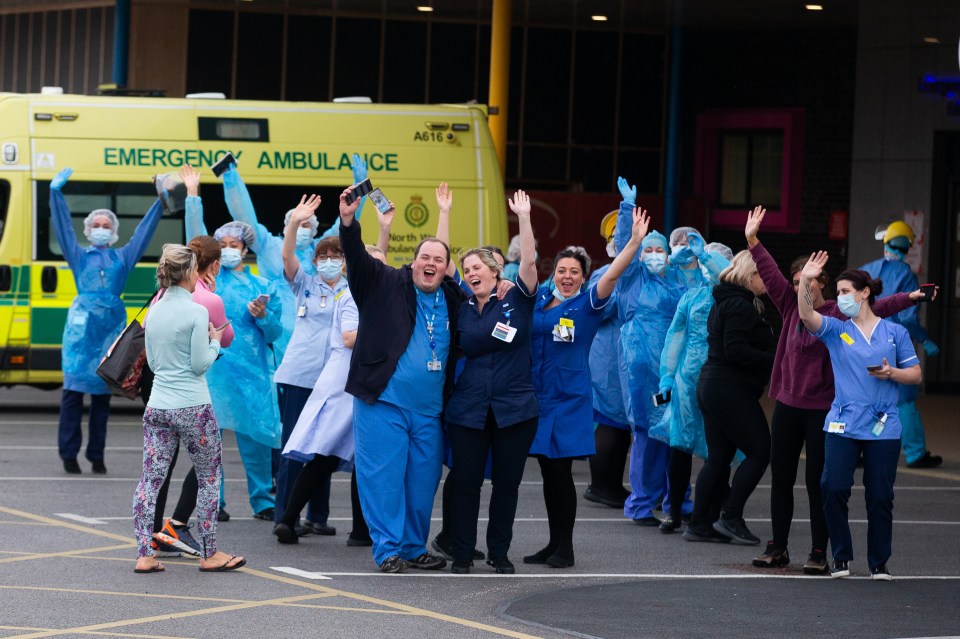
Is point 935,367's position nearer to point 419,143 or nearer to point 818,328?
point 419,143

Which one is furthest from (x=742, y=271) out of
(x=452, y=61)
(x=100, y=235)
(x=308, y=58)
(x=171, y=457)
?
(x=308, y=58)

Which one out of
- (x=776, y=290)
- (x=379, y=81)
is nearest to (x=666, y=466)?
(x=776, y=290)

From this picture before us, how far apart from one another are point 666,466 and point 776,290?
218 cm

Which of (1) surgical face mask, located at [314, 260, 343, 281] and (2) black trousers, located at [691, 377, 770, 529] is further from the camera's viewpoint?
(1) surgical face mask, located at [314, 260, 343, 281]

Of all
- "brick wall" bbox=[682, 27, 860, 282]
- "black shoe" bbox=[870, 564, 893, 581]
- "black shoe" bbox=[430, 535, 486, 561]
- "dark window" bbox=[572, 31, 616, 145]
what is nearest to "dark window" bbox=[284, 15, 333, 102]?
"dark window" bbox=[572, 31, 616, 145]

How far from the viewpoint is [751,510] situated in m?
11.2

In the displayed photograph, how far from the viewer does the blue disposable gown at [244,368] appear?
984 cm

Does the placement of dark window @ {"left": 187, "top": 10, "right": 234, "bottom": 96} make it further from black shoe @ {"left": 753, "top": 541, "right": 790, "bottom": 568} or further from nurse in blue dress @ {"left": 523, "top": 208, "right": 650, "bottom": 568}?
black shoe @ {"left": 753, "top": 541, "right": 790, "bottom": 568}

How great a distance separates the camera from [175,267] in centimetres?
810

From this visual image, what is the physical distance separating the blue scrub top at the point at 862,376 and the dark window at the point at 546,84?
16.3m

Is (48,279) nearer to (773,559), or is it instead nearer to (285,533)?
(285,533)

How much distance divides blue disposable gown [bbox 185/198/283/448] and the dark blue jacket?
1.76 metres

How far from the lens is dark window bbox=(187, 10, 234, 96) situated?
23.3m

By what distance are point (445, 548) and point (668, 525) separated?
5.79 feet
